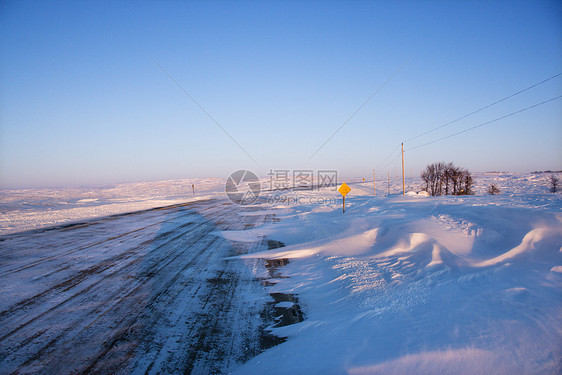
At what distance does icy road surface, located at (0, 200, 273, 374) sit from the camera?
118 inches

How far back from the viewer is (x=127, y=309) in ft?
13.6

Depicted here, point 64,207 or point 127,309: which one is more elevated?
point 64,207

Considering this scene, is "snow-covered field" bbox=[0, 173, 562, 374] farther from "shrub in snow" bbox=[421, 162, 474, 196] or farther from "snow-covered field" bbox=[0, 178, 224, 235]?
"shrub in snow" bbox=[421, 162, 474, 196]

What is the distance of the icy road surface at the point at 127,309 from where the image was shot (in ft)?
9.86

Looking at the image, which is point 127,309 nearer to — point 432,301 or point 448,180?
point 432,301

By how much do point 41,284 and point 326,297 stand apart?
5778mm

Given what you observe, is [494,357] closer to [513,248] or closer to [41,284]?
[513,248]
